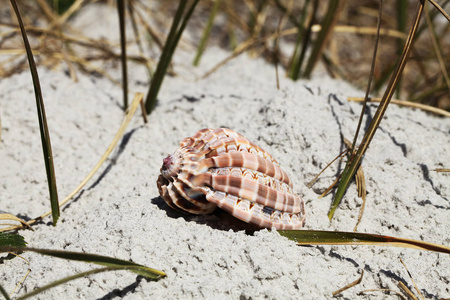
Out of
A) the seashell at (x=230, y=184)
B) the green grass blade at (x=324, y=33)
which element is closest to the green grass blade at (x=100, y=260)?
the seashell at (x=230, y=184)

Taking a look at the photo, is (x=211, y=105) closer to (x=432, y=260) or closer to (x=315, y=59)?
(x=315, y=59)

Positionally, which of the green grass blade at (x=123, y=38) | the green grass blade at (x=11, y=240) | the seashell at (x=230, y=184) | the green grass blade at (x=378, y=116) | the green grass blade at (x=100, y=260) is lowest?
the green grass blade at (x=100, y=260)

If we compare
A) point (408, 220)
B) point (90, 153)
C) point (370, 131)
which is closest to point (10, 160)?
point (90, 153)

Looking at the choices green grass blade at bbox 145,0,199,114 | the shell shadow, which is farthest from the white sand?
green grass blade at bbox 145,0,199,114

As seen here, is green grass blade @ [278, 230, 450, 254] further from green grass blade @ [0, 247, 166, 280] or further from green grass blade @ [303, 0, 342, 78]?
green grass blade @ [303, 0, 342, 78]

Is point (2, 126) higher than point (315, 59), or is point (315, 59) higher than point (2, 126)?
point (315, 59)

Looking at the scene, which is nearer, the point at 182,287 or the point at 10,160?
the point at 182,287

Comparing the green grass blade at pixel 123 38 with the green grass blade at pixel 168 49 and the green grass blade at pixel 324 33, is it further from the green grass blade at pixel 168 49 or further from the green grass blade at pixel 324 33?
the green grass blade at pixel 324 33
